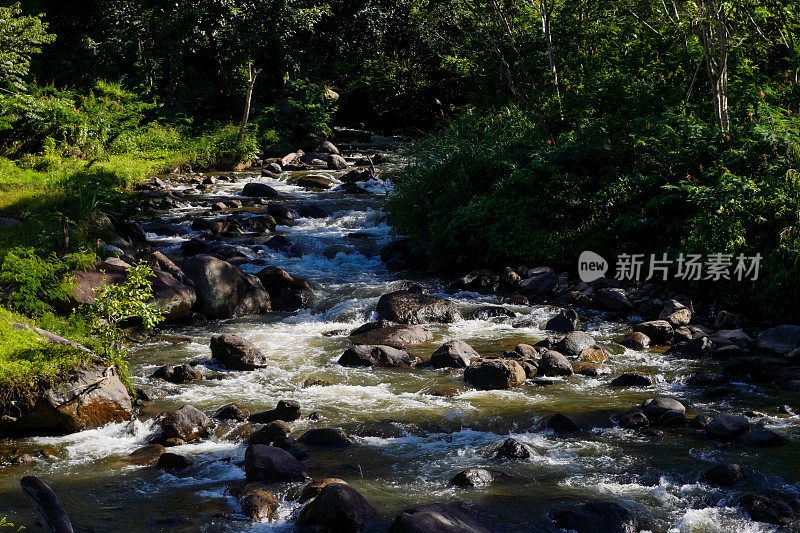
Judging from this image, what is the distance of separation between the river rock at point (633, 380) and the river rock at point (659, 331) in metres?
1.76

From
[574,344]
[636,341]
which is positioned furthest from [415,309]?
[636,341]

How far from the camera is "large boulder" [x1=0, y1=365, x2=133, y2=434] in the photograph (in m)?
7.05

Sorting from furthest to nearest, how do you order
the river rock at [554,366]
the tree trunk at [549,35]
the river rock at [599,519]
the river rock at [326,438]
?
1. the tree trunk at [549,35]
2. the river rock at [554,366]
3. the river rock at [326,438]
4. the river rock at [599,519]

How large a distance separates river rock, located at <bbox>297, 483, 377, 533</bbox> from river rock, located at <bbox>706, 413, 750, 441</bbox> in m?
3.60

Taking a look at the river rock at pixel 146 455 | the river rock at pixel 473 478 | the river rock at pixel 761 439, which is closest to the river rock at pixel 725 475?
the river rock at pixel 761 439

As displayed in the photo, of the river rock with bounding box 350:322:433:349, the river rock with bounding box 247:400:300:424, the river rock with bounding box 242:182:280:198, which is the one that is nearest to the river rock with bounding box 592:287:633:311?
the river rock with bounding box 350:322:433:349

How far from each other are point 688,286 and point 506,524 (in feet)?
24.3

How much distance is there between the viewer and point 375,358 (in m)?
9.42

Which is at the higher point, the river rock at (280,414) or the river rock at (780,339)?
the river rock at (780,339)

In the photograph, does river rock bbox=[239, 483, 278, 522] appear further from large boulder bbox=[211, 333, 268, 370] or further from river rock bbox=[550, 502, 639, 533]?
large boulder bbox=[211, 333, 268, 370]

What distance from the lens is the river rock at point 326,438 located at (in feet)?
22.6

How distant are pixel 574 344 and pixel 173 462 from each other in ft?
18.1

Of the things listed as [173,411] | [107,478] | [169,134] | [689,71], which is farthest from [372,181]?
[107,478]

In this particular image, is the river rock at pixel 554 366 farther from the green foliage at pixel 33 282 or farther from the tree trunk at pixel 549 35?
the tree trunk at pixel 549 35
